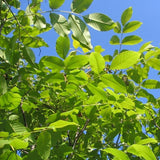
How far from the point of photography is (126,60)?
3.35 ft

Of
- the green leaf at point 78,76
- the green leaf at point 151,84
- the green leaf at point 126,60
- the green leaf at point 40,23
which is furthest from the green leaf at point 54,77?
the green leaf at point 151,84

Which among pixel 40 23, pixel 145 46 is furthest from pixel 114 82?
pixel 40 23

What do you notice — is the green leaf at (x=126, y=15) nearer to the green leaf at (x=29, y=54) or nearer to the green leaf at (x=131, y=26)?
the green leaf at (x=131, y=26)

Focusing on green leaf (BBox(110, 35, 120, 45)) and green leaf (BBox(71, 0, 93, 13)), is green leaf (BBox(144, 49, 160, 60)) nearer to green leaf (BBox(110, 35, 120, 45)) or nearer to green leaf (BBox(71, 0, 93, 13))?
green leaf (BBox(110, 35, 120, 45))

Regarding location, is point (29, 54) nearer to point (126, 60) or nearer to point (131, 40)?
point (126, 60)

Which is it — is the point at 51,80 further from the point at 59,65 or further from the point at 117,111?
the point at 117,111

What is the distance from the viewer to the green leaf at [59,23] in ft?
3.48

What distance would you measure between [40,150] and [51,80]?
0.39 m

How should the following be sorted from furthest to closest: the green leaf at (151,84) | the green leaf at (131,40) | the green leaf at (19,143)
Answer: the green leaf at (131,40)
the green leaf at (151,84)
the green leaf at (19,143)

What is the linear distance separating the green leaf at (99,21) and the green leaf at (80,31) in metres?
0.04

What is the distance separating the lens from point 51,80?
109cm

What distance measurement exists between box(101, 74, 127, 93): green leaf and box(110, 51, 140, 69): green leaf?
6 centimetres

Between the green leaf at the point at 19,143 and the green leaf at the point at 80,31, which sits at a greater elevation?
the green leaf at the point at 80,31

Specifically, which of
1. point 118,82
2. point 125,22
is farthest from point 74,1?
point 125,22
